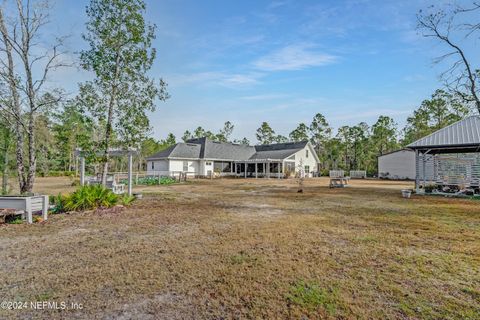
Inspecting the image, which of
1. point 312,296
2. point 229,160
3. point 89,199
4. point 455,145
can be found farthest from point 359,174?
point 312,296

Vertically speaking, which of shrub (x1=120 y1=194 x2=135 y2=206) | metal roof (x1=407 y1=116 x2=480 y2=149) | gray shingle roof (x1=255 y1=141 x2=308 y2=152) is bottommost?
shrub (x1=120 y1=194 x2=135 y2=206)

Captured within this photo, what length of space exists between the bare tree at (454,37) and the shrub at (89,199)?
1255cm

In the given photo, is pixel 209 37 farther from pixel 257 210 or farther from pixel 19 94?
pixel 257 210

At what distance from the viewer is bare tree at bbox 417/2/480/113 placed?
783 cm

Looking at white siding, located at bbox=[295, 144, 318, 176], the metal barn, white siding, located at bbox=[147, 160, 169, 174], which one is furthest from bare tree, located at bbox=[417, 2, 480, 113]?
white siding, located at bbox=[147, 160, 169, 174]

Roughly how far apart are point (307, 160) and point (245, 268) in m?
32.2

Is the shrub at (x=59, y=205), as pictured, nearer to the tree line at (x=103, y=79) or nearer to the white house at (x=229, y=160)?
the tree line at (x=103, y=79)

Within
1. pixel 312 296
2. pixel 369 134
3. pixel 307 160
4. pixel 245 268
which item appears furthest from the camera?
pixel 369 134

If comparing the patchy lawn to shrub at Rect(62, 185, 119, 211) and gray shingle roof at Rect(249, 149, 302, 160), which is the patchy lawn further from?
gray shingle roof at Rect(249, 149, 302, 160)

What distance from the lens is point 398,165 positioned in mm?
29938

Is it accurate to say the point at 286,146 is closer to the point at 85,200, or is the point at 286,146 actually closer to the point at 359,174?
the point at 359,174

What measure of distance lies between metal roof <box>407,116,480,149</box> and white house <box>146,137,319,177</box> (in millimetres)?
14714

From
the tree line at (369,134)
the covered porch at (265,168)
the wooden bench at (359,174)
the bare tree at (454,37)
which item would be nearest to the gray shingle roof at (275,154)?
the covered porch at (265,168)

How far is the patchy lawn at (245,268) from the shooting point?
2.79m
